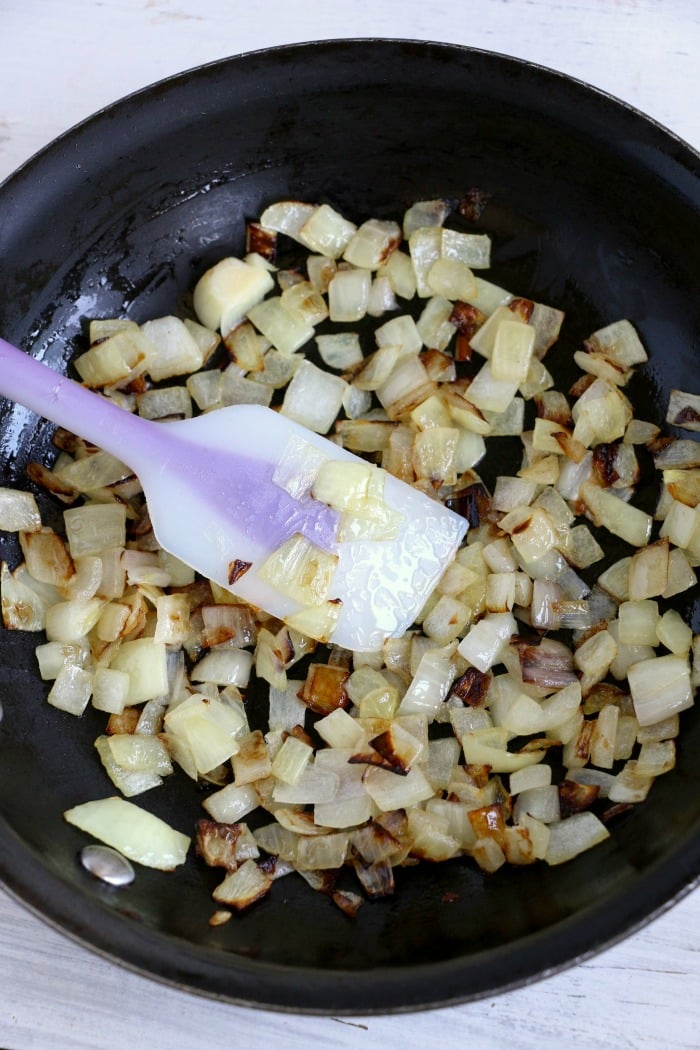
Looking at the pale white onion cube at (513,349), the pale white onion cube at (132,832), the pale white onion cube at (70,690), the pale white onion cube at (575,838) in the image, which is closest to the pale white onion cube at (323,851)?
the pale white onion cube at (132,832)

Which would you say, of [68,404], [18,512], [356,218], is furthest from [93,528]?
[356,218]

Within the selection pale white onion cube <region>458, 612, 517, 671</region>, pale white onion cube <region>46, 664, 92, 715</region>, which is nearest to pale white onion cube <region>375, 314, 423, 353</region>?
pale white onion cube <region>458, 612, 517, 671</region>

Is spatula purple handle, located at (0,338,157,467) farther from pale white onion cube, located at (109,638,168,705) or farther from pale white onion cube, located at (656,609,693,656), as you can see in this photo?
pale white onion cube, located at (656,609,693,656)

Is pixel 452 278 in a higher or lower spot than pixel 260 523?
higher

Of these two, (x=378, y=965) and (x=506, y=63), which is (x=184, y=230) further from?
(x=378, y=965)

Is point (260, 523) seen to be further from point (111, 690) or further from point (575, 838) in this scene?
point (575, 838)

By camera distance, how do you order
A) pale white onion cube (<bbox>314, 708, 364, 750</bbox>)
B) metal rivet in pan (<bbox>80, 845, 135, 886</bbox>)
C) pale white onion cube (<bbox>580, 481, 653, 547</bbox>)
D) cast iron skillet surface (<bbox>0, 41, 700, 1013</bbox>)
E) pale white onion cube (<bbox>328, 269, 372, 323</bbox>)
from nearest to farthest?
1. cast iron skillet surface (<bbox>0, 41, 700, 1013</bbox>)
2. metal rivet in pan (<bbox>80, 845, 135, 886</bbox>)
3. pale white onion cube (<bbox>314, 708, 364, 750</bbox>)
4. pale white onion cube (<bbox>580, 481, 653, 547</bbox>)
5. pale white onion cube (<bbox>328, 269, 372, 323</bbox>)
